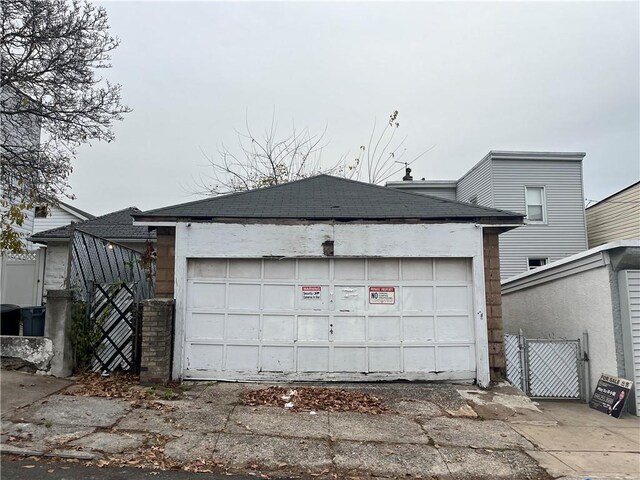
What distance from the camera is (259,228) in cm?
813

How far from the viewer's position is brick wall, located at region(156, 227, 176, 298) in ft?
27.1

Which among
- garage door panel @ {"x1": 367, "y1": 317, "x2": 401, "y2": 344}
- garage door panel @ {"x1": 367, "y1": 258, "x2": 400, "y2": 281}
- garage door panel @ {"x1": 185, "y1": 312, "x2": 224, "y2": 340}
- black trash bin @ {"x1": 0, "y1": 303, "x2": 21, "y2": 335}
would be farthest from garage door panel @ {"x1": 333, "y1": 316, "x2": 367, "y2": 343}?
black trash bin @ {"x1": 0, "y1": 303, "x2": 21, "y2": 335}

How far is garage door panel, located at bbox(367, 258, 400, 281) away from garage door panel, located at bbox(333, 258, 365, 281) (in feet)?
0.59

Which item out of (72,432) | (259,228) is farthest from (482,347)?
(72,432)

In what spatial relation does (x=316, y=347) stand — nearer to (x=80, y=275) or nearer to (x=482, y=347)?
(x=482, y=347)

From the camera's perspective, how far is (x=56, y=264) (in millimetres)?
14312

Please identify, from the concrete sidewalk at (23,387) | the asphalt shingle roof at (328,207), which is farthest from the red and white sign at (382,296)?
the concrete sidewalk at (23,387)

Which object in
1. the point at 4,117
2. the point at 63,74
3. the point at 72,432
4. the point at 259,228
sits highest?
the point at 63,74

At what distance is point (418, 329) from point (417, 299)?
0.56 metres

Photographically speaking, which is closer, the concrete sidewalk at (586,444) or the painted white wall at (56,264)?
the concrete sidewalk at (586,444)

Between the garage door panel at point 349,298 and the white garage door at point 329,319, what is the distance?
2 centimetres

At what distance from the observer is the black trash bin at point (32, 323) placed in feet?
30.7

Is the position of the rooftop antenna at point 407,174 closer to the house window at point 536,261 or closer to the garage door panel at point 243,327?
the house window at point 536,261

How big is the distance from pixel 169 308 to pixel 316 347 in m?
2.75
